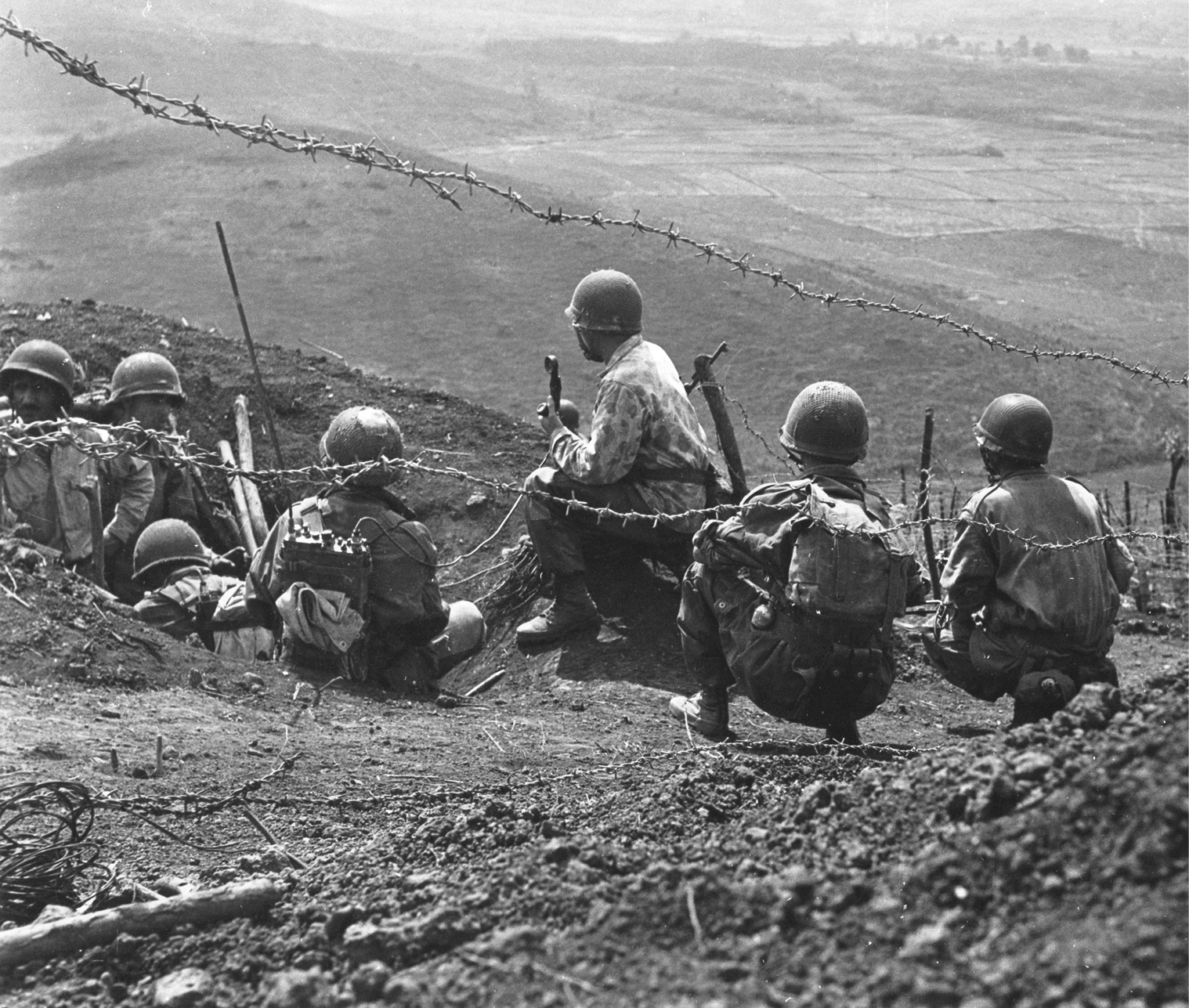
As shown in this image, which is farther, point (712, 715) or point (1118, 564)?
point (712, 715)

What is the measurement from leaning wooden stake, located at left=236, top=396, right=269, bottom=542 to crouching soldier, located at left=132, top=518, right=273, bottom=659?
1174 mm

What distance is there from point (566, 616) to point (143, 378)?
3.96 metres

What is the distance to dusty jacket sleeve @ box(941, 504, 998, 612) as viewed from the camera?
644 centimetres

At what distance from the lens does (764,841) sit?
12.9 feet

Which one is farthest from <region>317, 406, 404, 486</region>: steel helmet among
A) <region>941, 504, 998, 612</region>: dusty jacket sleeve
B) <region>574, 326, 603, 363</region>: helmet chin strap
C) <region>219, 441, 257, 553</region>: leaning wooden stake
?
<region>219, 441, 257, 553</region>: leaning wooden stake

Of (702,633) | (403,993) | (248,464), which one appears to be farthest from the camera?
(248,464)

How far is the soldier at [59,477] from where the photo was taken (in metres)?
9.75

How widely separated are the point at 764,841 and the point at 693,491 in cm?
447

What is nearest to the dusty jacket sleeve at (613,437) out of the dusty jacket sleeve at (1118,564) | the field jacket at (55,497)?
the dusty jacket sleeve at (1118,564)

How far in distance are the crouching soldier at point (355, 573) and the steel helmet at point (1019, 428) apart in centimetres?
283

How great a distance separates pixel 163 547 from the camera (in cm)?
965

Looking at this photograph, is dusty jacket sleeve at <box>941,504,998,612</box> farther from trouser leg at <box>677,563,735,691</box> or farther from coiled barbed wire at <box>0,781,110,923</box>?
coiled barbed wire at <box>0,781,110,923</box>

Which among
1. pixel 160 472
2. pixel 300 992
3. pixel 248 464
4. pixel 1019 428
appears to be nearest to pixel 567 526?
pixel 1019 428

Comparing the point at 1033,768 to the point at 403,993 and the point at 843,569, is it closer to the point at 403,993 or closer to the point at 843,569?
the point at 403,993
